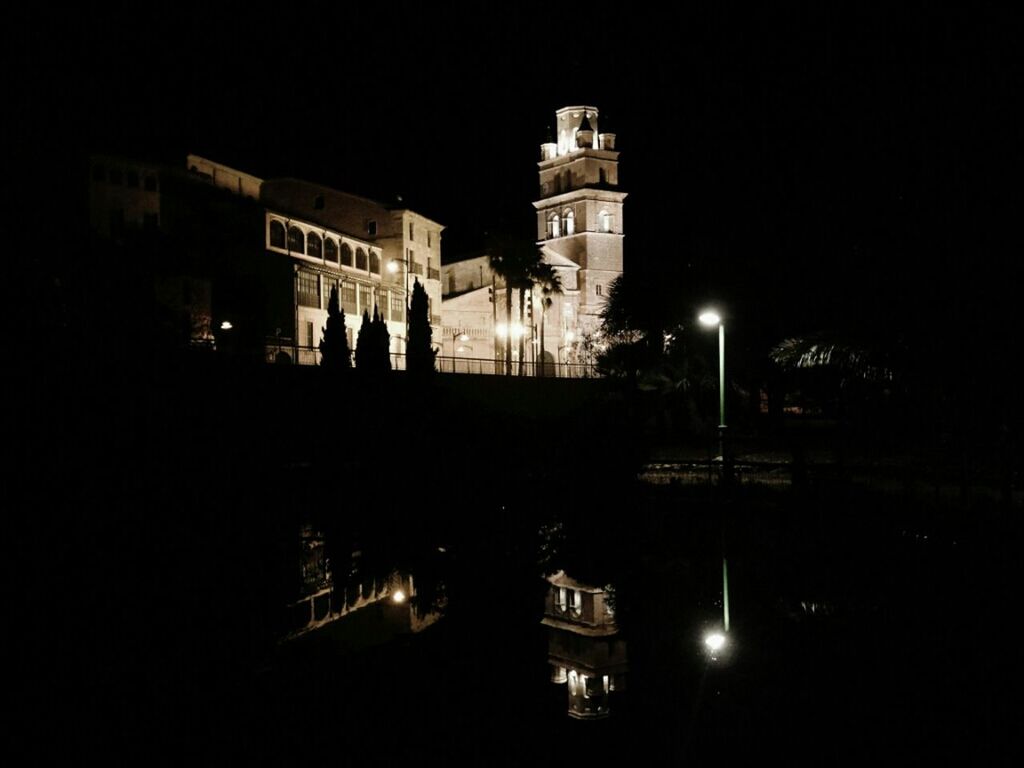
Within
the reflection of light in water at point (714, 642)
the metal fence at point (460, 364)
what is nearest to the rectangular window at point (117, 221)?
the metal fence at point (460, 364)

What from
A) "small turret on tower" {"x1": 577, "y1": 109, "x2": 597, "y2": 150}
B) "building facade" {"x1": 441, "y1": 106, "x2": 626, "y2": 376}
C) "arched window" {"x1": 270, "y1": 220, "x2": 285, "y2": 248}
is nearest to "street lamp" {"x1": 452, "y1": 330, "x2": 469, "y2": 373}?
"building facade" {"x1": 441, "y1": 106, "x2": 626, "y2": 376}

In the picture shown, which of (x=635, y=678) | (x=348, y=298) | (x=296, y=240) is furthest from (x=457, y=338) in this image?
(x=635, y=678)

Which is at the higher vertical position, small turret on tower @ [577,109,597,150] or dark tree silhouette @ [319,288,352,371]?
small turret on tower @ [577,109,597,150]

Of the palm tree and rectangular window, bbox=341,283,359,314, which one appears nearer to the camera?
rectangular window, bbox=341,283,359,314

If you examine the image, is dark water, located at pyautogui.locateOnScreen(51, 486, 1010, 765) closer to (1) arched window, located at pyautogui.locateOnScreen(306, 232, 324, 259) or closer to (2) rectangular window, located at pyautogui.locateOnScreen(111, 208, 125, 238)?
(2) rectangular window, located at pyautogui.locateOnScreen(111, 208, 125, 238)

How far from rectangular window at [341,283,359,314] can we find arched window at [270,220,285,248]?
189 inches

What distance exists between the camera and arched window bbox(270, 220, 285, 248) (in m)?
49.6

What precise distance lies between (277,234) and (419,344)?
17.8 meters

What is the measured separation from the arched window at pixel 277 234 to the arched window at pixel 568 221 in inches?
1397

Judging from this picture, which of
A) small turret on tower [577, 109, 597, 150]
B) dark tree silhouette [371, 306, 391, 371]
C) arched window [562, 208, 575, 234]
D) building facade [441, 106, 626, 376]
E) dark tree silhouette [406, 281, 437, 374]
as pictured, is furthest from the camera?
arched window [562, 208, 575, 234]

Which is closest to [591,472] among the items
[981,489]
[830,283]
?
[830,283]

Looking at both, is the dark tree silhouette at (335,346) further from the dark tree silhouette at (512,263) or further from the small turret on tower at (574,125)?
the small turret on tower at (574,125)

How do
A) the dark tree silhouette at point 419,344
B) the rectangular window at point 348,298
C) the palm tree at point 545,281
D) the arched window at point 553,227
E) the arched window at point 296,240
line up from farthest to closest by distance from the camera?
the arched window at point 553,227 < the palm tree at point 545,281 < the rectangular window at point 348,298 < the arched window at point 296,240 < the dark tree silhouette at point 419,344

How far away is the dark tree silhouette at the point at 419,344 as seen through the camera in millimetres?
36000
